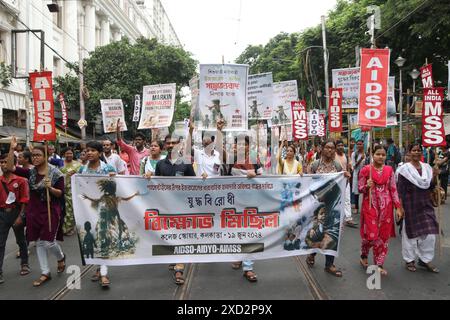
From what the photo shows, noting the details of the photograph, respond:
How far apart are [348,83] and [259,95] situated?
4870 millimetres

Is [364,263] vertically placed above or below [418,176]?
below

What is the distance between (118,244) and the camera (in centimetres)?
440

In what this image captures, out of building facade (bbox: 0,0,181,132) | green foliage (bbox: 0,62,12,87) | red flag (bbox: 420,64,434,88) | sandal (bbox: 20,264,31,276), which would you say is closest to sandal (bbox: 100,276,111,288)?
sandal (bbox: 20,264,31,276)

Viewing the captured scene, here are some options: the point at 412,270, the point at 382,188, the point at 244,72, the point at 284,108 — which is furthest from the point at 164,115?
the point at 412,270

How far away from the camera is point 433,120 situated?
5164 mm

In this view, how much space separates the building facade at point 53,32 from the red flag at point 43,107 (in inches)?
414

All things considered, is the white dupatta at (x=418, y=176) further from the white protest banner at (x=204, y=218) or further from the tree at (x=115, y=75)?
the tree at (x=115, y=75)

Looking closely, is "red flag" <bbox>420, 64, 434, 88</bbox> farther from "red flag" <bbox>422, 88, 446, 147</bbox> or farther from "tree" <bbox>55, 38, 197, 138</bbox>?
"tree" <bbox>55, 38, 197, 138</bbox>

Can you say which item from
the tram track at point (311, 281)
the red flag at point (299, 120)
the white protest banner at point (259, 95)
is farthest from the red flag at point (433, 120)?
the red flag at point (299, 120)

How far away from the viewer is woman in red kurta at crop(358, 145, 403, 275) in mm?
4645

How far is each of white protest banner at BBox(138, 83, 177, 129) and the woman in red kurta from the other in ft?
16.8

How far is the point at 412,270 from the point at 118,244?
3.60m

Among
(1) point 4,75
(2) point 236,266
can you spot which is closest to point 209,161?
(2) point 236,266

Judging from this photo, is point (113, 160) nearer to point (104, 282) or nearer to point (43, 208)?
point (43, 208)
